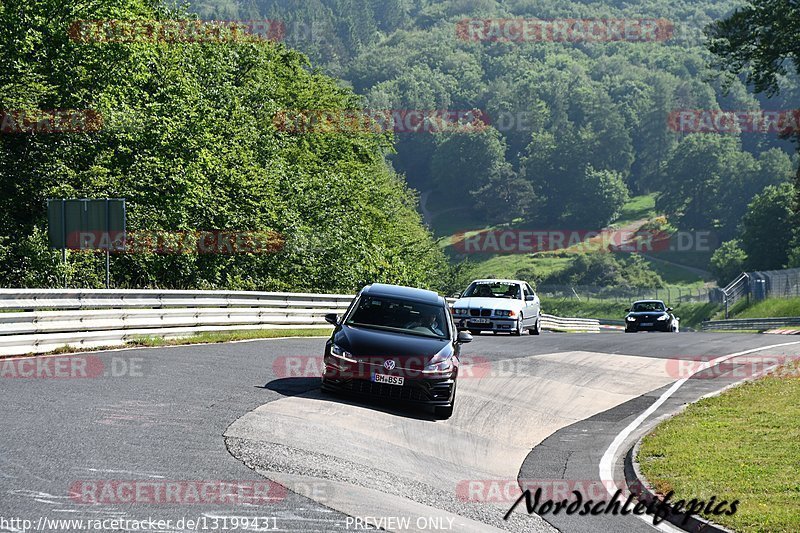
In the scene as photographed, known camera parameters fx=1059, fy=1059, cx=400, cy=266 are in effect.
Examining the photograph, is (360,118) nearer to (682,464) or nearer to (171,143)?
(171,143)

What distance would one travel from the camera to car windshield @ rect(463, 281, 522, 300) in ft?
102

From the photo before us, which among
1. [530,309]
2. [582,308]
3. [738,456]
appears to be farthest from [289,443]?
[582,308]

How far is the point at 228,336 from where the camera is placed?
23500 millimetres

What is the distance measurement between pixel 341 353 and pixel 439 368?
1344 mm

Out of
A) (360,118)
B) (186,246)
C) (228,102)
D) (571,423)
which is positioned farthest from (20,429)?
(360,118)

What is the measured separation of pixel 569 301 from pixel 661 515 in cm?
11064

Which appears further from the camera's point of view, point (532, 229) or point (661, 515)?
point (532, 229)

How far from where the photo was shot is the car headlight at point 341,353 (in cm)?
1428

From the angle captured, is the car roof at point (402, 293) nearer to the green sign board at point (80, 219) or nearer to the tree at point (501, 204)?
the green sign board at point (80, 219)

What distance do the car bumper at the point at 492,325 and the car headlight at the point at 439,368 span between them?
612 inches

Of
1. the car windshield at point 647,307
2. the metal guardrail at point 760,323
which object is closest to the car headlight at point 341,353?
the car windshield at point 647,307

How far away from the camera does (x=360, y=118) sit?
6009 centimetres

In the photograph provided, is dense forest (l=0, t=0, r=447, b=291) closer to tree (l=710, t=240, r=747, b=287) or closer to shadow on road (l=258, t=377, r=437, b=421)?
shadow on road (l=258, t=377, r=437, b=421)

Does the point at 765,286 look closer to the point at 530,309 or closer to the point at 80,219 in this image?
the point at 530,309
